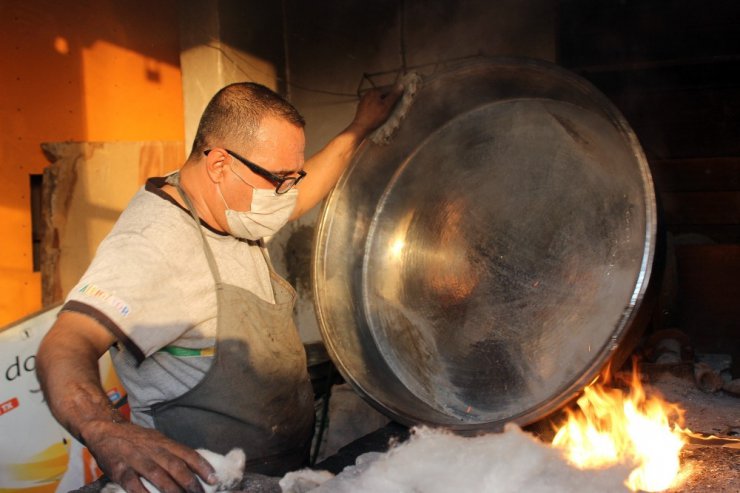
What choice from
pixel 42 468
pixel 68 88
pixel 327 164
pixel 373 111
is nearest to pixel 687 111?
pixel 373 111

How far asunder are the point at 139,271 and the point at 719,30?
2.70 metres

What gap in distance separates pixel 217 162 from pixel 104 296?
0.49 meters

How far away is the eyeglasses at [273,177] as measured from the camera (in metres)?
1.88

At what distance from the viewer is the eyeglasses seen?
1.88 m

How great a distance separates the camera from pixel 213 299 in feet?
6.14

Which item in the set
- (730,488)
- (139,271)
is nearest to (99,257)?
(139,271)

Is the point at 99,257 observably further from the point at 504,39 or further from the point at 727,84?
the point at 727,84

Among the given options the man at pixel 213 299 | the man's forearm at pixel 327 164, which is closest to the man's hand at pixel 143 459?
the man at pixel 213 299

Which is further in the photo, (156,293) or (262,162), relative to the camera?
(262,162)

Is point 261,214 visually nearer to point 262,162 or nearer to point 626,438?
point 262,162

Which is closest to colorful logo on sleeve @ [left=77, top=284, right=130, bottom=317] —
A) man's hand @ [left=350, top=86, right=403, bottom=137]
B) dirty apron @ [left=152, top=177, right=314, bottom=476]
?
dirty apron @ [left=152, top=177, right=314, bottom=476]

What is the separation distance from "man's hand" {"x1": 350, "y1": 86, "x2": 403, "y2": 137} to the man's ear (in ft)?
1.90

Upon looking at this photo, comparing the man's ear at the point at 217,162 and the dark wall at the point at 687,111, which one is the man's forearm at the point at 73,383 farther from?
the dark wall at the point at 687,111

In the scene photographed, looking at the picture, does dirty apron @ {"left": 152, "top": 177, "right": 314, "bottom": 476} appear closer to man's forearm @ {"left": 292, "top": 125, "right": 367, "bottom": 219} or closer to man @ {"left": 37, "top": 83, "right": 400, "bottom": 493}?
man @ {"left": 37, "top": 83, "right": 400, "bottom": 493}
